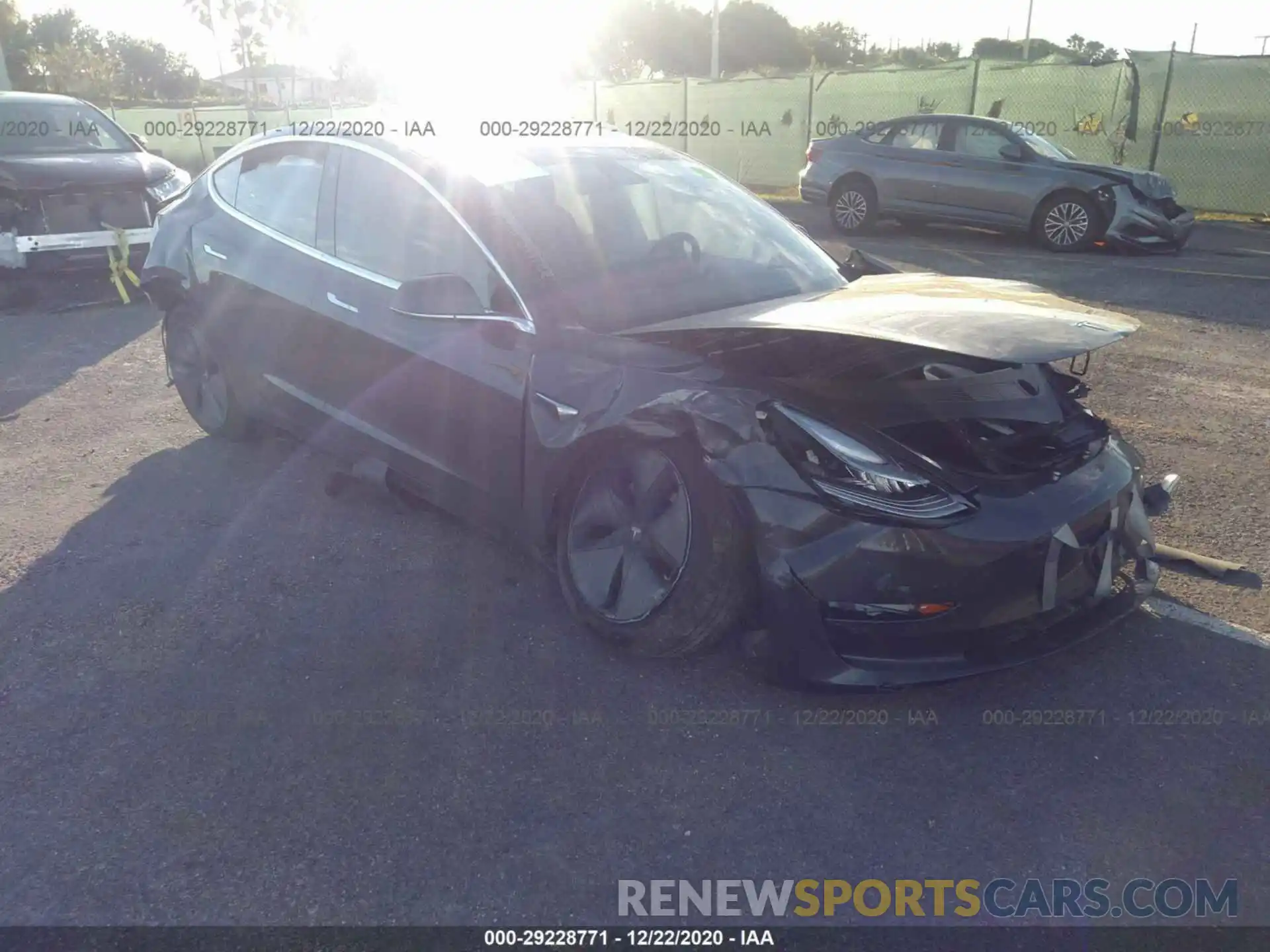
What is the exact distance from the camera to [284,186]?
15.2ft

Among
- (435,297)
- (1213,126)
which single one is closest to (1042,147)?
(1213,126)

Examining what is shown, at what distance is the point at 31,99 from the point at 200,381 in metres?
7.09

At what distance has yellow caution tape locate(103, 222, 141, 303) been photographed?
9211 millimetres

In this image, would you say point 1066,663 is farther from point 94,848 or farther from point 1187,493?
point 94,848

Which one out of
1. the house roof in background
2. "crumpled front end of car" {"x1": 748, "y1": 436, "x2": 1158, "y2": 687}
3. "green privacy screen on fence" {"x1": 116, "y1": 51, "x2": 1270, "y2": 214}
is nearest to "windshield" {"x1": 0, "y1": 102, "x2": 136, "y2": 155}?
"green privacy screen on fence" {"x1": 116, "y1": 51, "x2": 1270, "y2": 214}

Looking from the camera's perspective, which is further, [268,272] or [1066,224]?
[1066,224]

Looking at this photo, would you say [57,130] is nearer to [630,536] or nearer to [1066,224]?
[630,536]

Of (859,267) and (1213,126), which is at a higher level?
(1213,126)

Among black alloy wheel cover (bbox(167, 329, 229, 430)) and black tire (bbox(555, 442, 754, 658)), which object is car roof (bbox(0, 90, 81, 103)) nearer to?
black alloy wheel cover (bbox(167, 329, 229, 430))

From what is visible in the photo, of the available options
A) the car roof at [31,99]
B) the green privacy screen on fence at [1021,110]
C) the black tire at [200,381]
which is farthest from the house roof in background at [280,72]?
the black tire at [200,381]

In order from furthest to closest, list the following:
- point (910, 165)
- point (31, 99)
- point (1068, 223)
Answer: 1. point (910, 165)
2. point (1068, 223)
3. point (31, 99)

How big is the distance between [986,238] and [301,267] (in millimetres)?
10904
